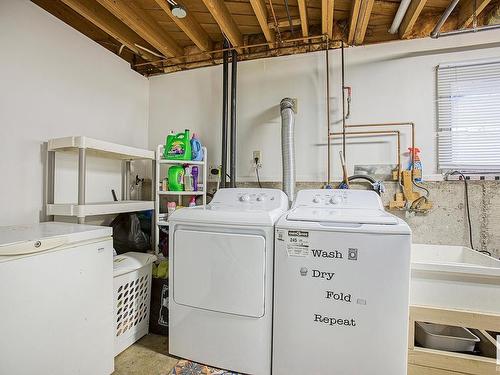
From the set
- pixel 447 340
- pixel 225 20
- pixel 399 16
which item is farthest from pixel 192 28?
pixel 447 340

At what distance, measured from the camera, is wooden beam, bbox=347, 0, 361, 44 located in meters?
1.84

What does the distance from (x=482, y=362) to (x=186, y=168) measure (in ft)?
7.80

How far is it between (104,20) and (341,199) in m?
2.34

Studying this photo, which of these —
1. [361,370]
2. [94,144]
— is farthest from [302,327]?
[94,144]

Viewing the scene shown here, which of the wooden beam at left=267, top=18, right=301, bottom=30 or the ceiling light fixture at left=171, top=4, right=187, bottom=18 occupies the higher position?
the wooden beam at left=267, top=18, right=301, bottom=30

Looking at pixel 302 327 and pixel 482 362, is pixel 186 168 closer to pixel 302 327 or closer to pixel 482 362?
pixel 302 327

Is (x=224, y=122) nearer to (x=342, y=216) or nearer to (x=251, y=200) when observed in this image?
(x=251, y=200)

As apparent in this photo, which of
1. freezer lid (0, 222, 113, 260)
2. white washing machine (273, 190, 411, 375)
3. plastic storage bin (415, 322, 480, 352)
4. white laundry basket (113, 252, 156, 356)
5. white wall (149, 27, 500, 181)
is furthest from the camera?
Answer: white wall (149, 27, 500, 181)

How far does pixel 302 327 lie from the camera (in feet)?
4.60

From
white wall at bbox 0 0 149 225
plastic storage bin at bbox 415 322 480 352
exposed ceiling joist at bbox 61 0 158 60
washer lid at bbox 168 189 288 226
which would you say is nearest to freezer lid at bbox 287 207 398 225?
washer lid at bbox 168 189 288 226

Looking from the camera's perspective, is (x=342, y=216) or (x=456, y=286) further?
(x=342, y=216)

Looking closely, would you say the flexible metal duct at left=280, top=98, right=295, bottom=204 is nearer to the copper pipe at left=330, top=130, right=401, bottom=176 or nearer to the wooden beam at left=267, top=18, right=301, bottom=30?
the copper pipe at left=330, top=130, right=401, bottom=176

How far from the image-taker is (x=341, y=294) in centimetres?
133

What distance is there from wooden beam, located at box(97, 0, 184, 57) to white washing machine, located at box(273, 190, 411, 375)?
1936 millimetres
